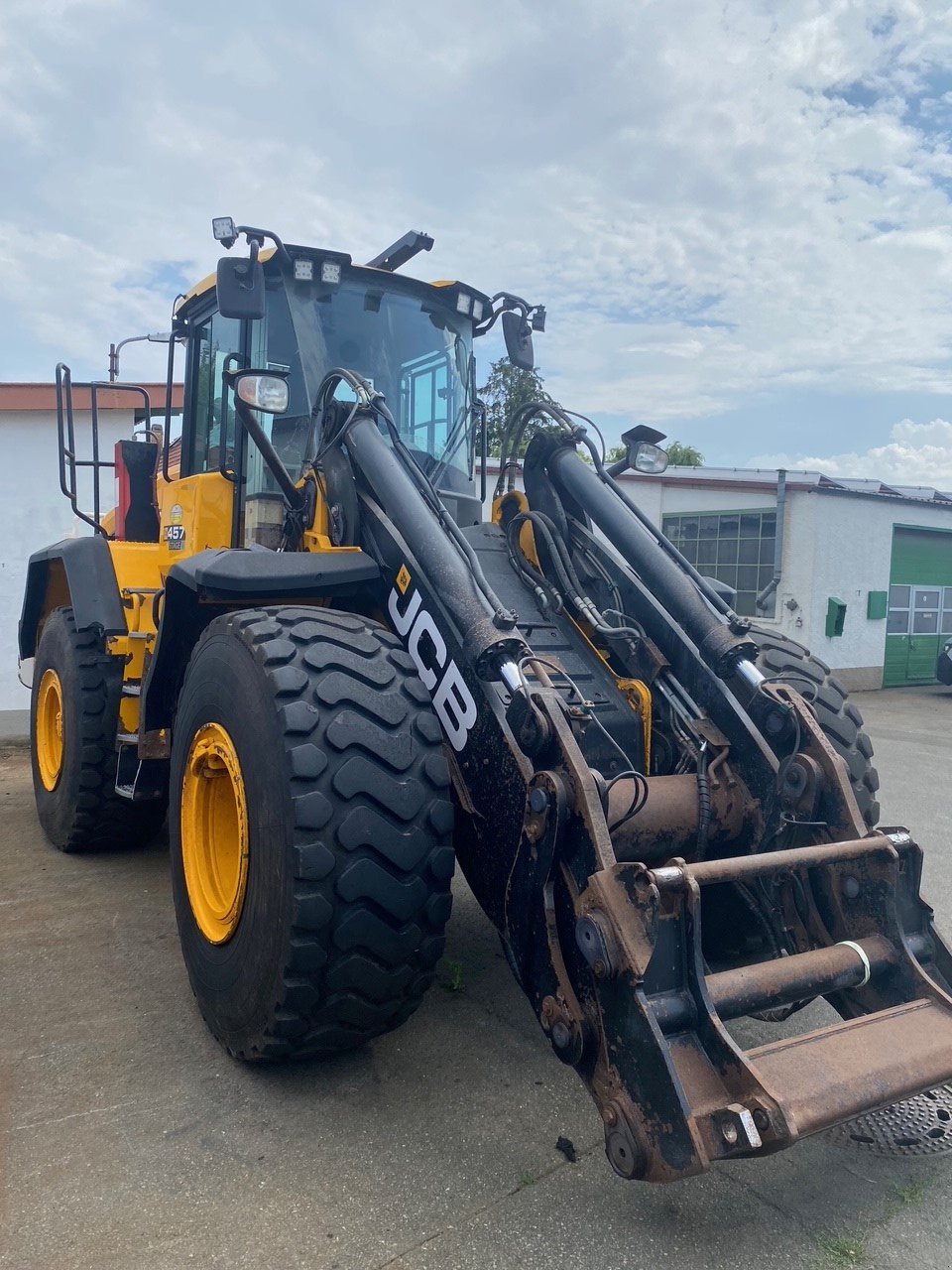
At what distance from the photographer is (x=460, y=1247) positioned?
2338mm

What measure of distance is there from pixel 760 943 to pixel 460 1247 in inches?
52.0

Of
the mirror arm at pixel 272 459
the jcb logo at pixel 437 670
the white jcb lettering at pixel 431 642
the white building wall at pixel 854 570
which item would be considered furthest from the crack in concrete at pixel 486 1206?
the white building wall at pixel 854 570

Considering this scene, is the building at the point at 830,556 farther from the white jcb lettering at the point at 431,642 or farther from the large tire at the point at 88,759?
the white jcb lettering at the point at 431,642

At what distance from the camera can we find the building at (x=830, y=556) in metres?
16.3

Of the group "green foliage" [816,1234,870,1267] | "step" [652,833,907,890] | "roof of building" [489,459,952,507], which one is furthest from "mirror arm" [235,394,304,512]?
"roof of building" [489,459,952,507]

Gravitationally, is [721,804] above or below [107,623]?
below

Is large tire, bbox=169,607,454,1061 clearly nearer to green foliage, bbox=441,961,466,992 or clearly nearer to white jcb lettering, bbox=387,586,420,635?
white jcb lettering, bbox=387,586,420,635

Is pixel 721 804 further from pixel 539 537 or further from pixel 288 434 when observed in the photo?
pixel 288 434

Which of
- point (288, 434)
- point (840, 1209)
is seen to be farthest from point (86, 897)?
point (840, 1209)

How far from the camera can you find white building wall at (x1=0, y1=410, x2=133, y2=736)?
10.2 metres

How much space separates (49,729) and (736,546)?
13.5m

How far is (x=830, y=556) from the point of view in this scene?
16453 mm

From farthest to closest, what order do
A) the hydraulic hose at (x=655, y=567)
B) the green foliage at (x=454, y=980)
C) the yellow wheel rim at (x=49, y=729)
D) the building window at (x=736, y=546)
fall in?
the building window at (x=736, y=546)
the yellow wheel rim at (x=49, y=729)
the green foliage at (x=454, y=980)
the hydraulic hose at (x=655, y=567)

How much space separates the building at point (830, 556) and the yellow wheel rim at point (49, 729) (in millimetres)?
11601
